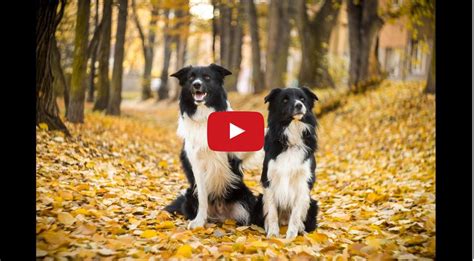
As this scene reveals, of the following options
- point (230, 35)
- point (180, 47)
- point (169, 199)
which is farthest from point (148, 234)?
point (230, 35)

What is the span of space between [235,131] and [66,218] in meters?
1.44

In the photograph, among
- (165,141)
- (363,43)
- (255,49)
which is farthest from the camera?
(255,49)

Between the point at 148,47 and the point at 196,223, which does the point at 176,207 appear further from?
the point at 148,47

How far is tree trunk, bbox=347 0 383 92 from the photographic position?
6.44 meters

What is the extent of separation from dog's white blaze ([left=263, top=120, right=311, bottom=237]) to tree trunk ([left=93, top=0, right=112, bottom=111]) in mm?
1625

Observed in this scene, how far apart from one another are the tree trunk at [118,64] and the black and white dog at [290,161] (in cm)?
142

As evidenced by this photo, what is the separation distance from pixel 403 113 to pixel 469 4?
2.68 meters

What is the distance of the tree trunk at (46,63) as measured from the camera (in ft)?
11.8

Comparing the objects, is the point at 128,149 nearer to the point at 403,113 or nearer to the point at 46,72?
the point at 46,72

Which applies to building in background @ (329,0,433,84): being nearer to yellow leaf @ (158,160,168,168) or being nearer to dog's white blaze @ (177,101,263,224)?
dog's white blaze @ (177,101,263,224)

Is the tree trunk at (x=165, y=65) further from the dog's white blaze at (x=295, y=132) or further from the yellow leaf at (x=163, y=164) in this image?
the dog's white blaze at (x=295, y=132)

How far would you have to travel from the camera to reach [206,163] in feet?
14.4

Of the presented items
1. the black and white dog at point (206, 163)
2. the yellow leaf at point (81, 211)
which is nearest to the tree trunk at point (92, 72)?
the black and white dog at point (206, 163)

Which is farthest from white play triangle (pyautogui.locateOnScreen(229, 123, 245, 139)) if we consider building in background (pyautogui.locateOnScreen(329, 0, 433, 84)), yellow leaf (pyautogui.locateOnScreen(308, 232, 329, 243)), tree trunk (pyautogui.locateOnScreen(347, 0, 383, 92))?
tree trunk (pyautogui.locateOnScreen(347, 0, 383, 92))
